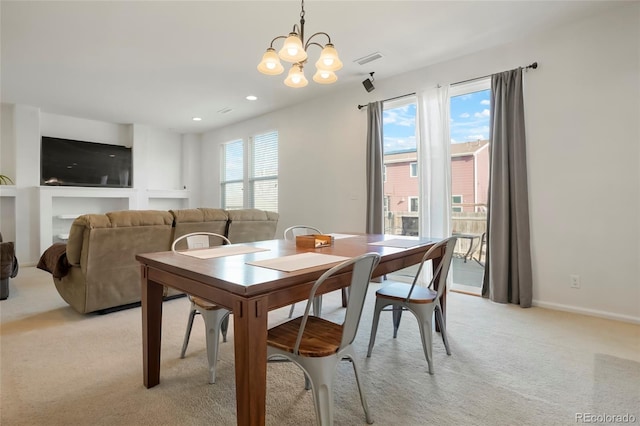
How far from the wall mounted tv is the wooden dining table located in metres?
5.56

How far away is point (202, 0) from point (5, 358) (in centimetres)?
288

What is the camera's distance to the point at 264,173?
20.2 feet

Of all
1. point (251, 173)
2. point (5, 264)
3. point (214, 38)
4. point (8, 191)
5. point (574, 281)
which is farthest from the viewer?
point (251, 173)

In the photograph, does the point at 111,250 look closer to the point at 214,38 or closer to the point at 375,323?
the point at 214,38

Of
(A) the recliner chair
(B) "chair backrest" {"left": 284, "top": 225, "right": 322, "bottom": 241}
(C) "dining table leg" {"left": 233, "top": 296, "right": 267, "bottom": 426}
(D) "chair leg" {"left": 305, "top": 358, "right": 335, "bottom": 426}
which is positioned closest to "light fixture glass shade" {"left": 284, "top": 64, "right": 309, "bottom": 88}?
(B) "chair backrest" {"left": 284, "top": 225, "right": 322, "bottom": 241}

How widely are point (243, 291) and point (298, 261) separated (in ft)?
1.62

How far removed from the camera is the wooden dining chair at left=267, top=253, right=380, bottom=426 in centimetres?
124

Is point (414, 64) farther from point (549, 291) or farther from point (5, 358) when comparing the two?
point (5, 358)

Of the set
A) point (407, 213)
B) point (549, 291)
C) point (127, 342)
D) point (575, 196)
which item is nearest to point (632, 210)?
point (575, 196)

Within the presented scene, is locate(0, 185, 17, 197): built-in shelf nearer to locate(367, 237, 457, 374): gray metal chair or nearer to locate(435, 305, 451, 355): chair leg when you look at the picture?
locate(367, 237, 457, 374): gray metal chair

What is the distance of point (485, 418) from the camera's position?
1501 millimetres

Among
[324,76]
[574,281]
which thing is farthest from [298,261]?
[574,281]
